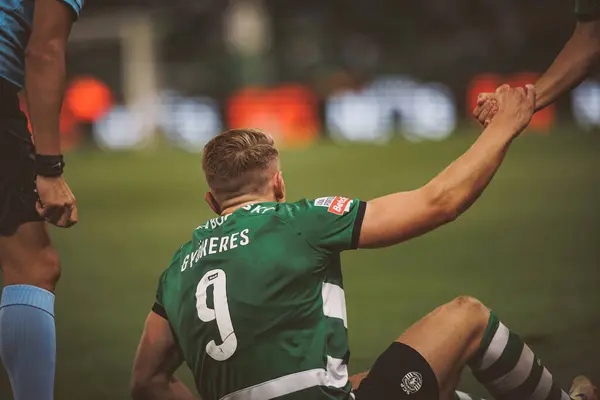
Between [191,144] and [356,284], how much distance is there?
13.9 meters

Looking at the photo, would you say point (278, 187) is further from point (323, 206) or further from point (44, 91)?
point (44, 91)

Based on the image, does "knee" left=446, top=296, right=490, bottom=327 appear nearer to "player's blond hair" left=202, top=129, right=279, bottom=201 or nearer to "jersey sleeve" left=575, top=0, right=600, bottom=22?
"player's blond hair" left=202, top=129, right=279, bottom=201

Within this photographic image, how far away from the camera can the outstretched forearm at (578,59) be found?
356 cm

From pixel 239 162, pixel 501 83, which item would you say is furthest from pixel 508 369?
pixel 501 83

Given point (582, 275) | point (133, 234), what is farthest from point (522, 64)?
point (582, 275)

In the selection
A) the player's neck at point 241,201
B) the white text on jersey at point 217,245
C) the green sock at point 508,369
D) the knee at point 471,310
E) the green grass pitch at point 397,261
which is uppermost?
the player's neck at point 241,201

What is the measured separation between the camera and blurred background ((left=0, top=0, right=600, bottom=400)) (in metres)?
5.70

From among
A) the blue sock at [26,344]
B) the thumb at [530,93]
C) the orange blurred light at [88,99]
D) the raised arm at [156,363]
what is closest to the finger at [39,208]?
the blue sock at [26,344]

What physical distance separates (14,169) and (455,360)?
1.57m

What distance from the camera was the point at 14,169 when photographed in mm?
3312

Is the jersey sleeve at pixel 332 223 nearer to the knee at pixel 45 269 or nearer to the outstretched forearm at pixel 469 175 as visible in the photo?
the outstretched forearm at pixel 469 175

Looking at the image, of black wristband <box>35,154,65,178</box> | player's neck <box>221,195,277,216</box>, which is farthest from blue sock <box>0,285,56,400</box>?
player's neck <box>221,195,277,216</box>

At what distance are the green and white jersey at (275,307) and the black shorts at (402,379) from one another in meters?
0.09

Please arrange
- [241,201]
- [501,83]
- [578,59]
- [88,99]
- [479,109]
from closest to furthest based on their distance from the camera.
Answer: [241,201]
[479,109]
[578,59]
[501,83]
[88,99]
